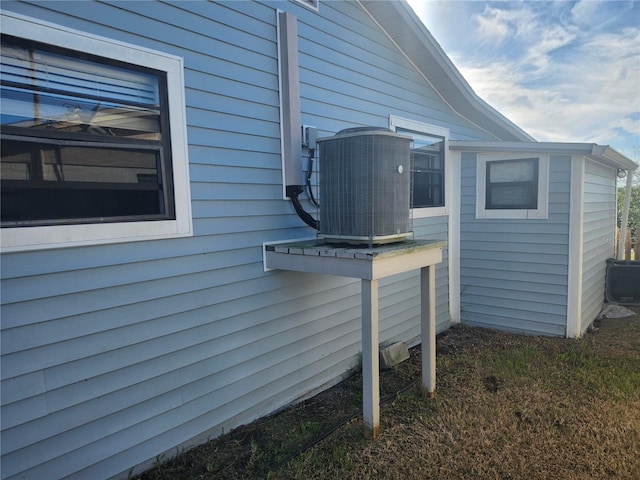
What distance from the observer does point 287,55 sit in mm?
3193

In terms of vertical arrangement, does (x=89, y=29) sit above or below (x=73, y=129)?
above

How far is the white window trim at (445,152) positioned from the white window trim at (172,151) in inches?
106

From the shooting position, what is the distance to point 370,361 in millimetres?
2719

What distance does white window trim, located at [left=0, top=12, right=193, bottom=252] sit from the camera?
6.22 feet

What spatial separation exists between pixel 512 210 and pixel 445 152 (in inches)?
47.7

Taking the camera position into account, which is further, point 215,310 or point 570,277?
point 570,277

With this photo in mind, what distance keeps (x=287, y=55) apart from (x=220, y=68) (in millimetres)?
681

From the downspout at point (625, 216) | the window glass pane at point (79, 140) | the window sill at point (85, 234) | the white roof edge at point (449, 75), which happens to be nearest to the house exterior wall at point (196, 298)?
the window sill at point (85, 234)

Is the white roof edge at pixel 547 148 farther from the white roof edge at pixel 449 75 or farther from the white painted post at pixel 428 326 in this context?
the white painted post at pixel 428 326

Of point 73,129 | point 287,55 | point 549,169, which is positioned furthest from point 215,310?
point 549,169

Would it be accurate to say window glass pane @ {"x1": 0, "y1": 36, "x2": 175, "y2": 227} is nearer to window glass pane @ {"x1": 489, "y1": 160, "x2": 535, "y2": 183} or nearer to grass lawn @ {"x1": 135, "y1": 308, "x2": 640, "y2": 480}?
grass lawn @ {"x1": 135, "y1": 308, "x2": 640, "y2": 480}

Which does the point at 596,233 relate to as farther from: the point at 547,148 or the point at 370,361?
the point at 370,361

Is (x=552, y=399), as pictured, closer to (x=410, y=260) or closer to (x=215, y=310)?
(x=410, y=260)

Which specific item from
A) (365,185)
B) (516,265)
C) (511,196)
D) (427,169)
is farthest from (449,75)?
(365,185)
